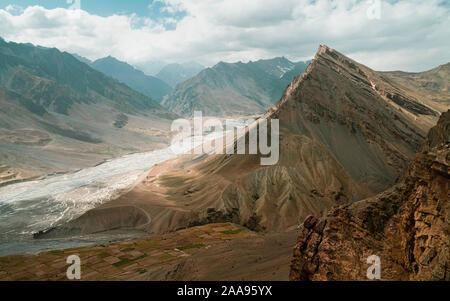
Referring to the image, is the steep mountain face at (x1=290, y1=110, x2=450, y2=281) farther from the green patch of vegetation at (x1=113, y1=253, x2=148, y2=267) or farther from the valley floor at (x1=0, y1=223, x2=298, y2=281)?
the green patch of vegetation at (x1=113, y1=253, x2=148, y2=267)

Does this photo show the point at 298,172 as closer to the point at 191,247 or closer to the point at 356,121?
the point at 356,121

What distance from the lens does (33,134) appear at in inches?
7219

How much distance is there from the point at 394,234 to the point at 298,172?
6864cm

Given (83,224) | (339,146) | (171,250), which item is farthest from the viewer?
(339,146)

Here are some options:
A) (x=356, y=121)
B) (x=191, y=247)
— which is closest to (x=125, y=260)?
(x=191, y=247)

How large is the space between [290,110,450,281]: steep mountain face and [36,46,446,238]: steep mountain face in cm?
5244

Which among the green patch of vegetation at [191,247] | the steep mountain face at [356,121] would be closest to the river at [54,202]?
the green patch of vegetation at [191,247]

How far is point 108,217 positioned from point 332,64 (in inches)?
3947

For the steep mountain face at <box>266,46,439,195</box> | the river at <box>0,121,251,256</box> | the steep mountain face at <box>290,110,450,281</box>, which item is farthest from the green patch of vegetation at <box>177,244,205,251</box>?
the steep mountain face at <box>266,46,439,195</box>

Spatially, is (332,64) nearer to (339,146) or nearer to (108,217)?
(339,146)

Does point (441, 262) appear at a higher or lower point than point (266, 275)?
higher

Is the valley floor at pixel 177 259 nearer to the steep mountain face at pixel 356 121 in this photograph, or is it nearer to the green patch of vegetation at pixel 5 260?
the green patch of vegetation at pixel 5 260

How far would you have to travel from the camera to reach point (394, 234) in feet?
65.8
